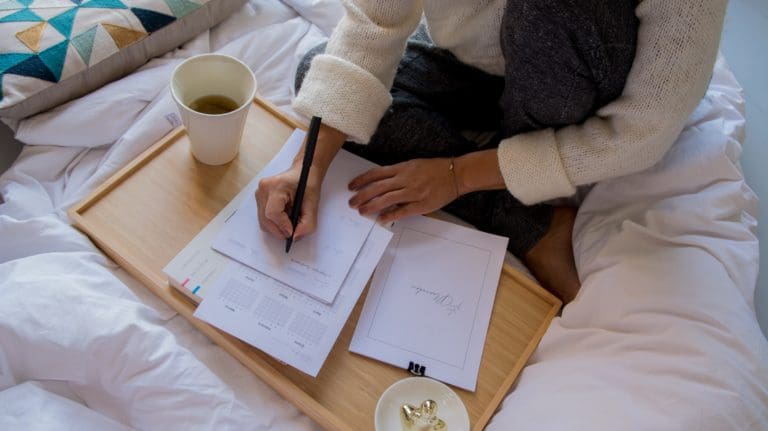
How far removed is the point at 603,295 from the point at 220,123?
1.81 feet

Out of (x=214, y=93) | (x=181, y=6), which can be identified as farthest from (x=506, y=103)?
(x=181, y=6)

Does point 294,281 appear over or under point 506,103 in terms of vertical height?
under

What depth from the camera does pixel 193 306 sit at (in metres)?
0.73

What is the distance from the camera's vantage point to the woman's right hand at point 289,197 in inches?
28.2

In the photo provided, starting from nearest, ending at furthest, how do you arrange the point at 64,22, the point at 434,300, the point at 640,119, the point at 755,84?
the point at 640,119 < the point at 434,300 < the point at 64,22 < the point at 755,84

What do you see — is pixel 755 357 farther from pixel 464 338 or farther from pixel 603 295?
pixel 464 338

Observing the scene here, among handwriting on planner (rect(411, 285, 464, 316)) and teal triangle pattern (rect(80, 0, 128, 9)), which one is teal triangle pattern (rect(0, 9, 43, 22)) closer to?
teal triangle pattern (rect(80, 0, 128, 9))

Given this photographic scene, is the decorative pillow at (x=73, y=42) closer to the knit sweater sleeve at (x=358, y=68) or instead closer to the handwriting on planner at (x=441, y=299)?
the knit sweater sleeve at (x=358, y=68)

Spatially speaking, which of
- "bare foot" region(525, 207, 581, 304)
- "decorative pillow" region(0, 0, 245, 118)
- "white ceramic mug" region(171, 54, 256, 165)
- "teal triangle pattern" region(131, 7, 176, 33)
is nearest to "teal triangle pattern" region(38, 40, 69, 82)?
"decorative pillow" region(0, 0, 245, 118)

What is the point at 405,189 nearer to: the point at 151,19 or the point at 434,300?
the point at 434,300

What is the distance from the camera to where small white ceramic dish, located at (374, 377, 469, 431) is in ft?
2.22

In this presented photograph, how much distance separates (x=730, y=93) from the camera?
98 cm

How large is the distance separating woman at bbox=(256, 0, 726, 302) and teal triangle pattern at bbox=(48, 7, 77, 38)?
13.9 inches

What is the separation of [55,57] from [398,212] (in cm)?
56
